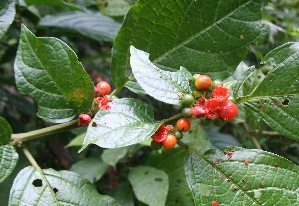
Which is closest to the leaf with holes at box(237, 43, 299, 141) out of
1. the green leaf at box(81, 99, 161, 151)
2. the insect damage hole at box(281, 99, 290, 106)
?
the insect damage hole at box(281, 99, 290, 106)

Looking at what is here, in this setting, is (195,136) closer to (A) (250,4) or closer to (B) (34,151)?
(A) (250,4)

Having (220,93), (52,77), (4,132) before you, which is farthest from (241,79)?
(4,132)

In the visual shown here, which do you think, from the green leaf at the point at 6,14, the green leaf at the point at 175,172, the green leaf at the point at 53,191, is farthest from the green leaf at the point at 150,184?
the green leaf at the point at 6,14

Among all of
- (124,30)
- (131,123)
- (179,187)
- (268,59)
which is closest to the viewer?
(131,123)

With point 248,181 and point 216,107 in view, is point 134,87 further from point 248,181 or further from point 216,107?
point 248,181

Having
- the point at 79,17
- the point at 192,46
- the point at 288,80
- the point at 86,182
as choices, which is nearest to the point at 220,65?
the point at 192,46

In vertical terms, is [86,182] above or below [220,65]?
below

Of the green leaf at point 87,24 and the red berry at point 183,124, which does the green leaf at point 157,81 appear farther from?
the green leaf at point 87,24
